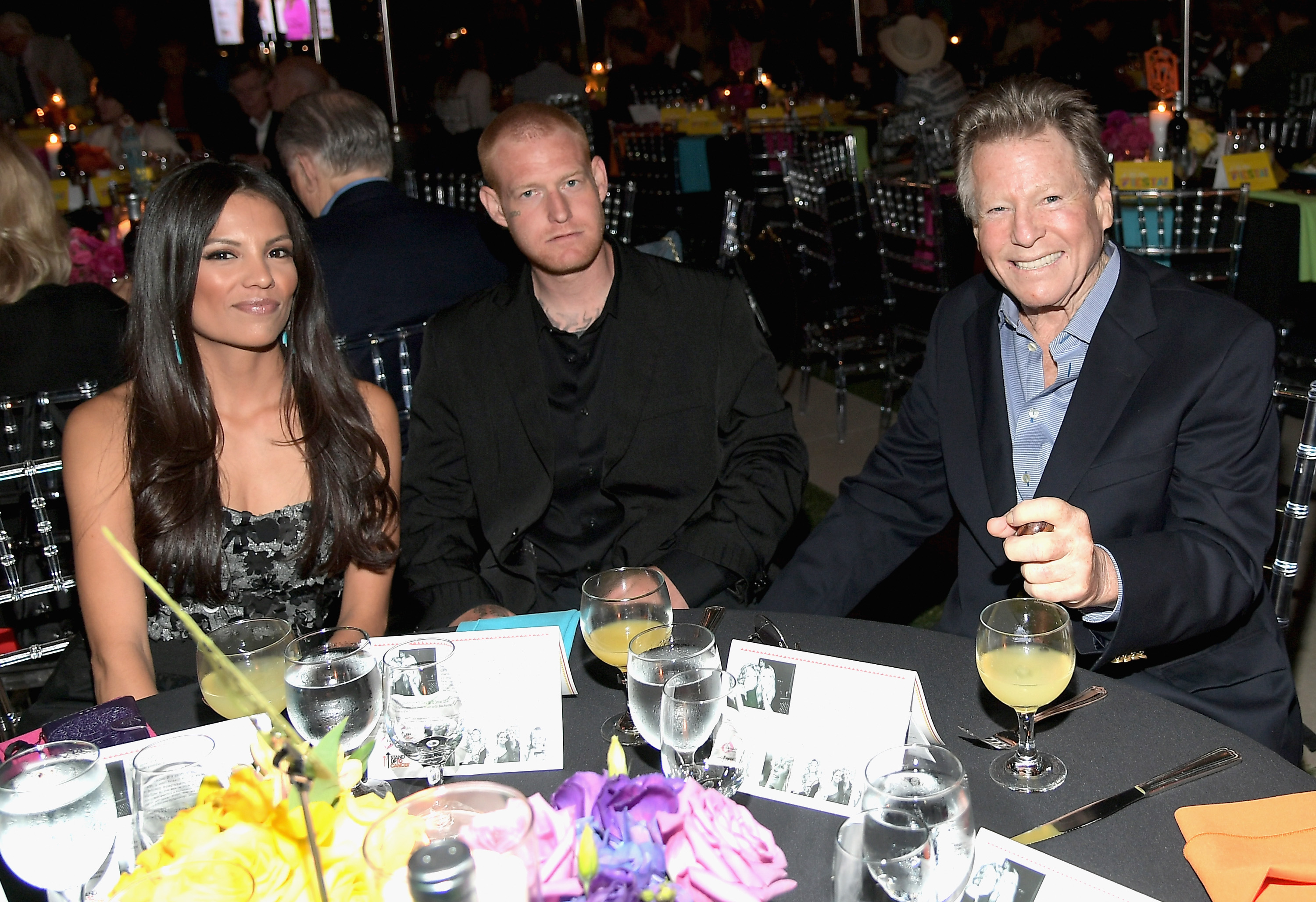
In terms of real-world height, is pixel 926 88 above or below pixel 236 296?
above

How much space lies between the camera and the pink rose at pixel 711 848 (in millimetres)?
863

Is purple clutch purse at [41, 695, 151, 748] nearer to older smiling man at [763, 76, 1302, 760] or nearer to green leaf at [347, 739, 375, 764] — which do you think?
green leaf at [347, 739, 375, 764]

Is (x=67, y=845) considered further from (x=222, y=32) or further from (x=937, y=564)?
(x=222, y=32)

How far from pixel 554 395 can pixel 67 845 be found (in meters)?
1.57

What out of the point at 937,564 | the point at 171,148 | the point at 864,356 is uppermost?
the point at 171,148

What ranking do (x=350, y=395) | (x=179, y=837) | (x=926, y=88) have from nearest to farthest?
1. (x=179, y=837)
2. (x=350, y=395)
3. (x=926, y=88)

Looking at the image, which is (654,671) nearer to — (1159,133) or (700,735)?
(700,735)

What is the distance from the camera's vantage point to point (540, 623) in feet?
5.06

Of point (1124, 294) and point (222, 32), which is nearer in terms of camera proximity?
point (1124, 294)

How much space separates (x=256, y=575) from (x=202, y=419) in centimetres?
32

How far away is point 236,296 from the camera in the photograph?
2.10m

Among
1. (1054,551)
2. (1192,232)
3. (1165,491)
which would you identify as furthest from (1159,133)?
(1054,551)

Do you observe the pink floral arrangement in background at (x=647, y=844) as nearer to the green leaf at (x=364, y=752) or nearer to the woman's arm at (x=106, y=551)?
the green leaf at (x=364, y=752)

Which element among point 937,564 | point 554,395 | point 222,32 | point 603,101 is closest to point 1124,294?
point 554,395
